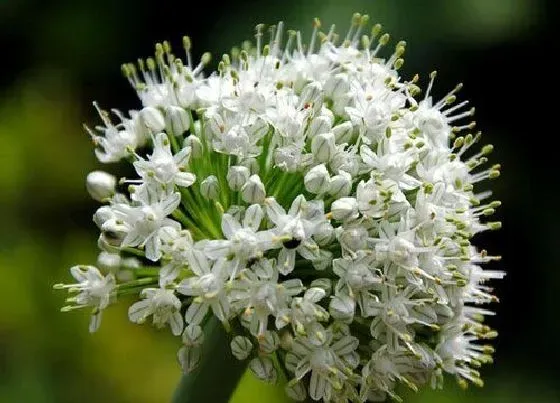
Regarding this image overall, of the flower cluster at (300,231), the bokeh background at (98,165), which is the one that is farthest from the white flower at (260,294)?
the bokeh background at (98,165)

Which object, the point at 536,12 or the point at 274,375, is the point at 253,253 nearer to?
the point at 274,375

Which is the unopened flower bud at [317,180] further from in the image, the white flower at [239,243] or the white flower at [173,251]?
the white flower at [173,251]

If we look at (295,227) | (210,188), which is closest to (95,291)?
(210,188)

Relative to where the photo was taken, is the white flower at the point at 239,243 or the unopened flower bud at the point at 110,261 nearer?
the white flower at the point at 239,243

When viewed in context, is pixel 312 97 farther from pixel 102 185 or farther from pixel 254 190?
pixel 102 185

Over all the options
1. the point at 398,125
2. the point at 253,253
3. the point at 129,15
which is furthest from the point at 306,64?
the point at 129,15

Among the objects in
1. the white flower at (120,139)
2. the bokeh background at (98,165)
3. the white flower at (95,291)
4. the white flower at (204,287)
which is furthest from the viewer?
the bokeh background at (98,165)
